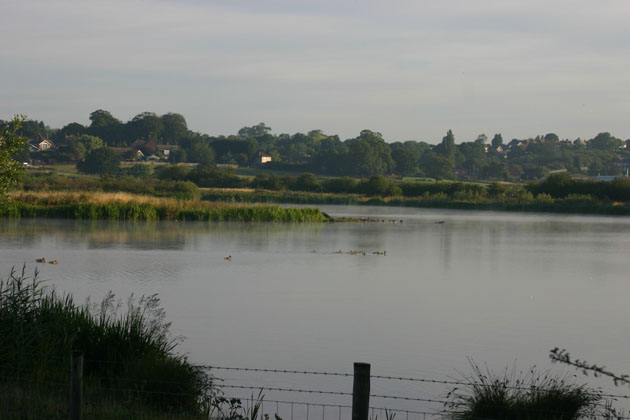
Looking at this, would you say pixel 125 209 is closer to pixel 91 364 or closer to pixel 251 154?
pixel 91 364

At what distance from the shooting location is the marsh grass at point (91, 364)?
808 cm

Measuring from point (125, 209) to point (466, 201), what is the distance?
1703 inches

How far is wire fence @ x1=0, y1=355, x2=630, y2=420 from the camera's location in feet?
26.3

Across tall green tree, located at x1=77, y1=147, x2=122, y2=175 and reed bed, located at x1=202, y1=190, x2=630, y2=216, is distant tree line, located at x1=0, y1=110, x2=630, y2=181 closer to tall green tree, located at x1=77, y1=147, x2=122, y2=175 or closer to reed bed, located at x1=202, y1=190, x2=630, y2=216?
tall green tree, located at x1=77, y1=147, x2=122, y2=175

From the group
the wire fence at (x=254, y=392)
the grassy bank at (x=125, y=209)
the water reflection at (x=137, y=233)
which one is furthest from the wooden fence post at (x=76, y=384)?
the grassy bank at (x=125, y=209)

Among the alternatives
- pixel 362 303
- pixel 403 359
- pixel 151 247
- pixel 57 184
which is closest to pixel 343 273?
pixel 362 303

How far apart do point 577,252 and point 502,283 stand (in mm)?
11286

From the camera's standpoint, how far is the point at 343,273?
75.8 feet

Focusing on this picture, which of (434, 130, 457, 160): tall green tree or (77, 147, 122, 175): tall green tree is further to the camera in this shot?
(434, 130, 457, 160): tall green tree

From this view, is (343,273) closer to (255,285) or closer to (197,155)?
(255,285)

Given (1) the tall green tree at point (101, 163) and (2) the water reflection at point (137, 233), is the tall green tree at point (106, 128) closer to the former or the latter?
(1) the tall green tree at point (101, 163)

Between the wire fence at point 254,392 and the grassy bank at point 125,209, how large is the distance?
104ft

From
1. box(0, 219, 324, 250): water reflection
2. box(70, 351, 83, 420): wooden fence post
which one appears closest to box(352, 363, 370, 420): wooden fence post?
box(70, 351, 83, 420): wooden fence post

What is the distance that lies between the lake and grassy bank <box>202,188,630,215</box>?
1229 inches
